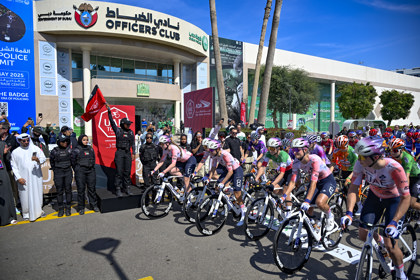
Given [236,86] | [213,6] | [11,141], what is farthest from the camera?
[236,86]

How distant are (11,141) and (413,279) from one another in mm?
9670

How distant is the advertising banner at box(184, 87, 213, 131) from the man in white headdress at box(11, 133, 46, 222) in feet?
20.3

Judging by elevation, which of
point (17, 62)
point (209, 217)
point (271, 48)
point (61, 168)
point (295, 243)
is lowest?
point (209, 217)

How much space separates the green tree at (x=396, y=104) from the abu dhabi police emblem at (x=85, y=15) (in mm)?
57973

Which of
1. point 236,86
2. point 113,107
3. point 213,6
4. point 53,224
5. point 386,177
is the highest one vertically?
point 213,6

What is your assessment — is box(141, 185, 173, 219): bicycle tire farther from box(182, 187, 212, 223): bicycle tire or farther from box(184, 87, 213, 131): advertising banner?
box(184, 87, 213, 131): advertising banner

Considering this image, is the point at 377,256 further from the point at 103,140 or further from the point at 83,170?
the point at 103,140

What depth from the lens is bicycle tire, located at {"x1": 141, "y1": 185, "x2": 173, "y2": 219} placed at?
255 inches

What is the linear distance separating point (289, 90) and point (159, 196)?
36.4m

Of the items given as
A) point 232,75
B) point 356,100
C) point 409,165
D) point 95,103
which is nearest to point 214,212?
point 409,165

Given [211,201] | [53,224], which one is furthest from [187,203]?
[53,224]

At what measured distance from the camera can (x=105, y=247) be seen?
494 centimetres

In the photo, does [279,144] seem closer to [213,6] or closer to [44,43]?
[213,6]

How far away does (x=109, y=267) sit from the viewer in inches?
165
